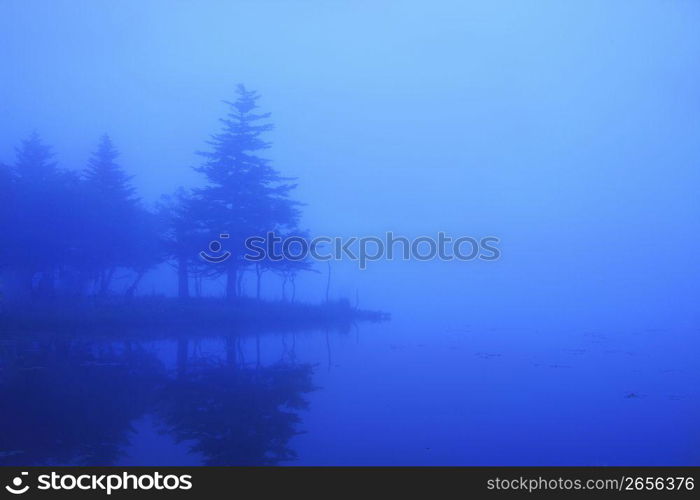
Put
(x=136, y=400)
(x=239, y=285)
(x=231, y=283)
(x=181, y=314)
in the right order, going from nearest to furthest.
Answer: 1. (x=136, y=400)
2. (x=231, y=283)
3. (x=239, y=285)
4. (x=181, y=314)

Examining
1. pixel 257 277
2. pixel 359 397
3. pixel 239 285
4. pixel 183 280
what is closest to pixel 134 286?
pixel 183 280

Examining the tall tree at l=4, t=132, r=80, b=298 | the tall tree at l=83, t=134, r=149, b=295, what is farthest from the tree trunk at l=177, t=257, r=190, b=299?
the tall tree at l=4, t=132, r=80, b=298

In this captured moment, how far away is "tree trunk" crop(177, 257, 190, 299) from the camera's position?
909 cm

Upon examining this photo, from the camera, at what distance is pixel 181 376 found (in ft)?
21.9

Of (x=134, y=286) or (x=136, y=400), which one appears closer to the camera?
(x=136, y=400)

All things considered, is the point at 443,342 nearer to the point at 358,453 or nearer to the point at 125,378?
the point at 358,453

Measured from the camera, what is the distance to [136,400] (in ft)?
19.5

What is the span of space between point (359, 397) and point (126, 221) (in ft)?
19.4

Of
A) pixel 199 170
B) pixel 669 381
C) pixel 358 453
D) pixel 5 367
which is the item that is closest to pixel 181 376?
pixel 5 367

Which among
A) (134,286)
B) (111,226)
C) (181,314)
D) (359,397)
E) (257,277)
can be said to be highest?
(111,226)

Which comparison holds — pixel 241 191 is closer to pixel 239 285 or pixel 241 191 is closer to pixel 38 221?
pixel 239 285

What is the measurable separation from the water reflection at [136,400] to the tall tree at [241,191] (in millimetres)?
1597

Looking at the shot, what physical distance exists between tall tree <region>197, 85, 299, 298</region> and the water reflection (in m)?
1.60

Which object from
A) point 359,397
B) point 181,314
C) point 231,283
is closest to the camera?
point 359,397
